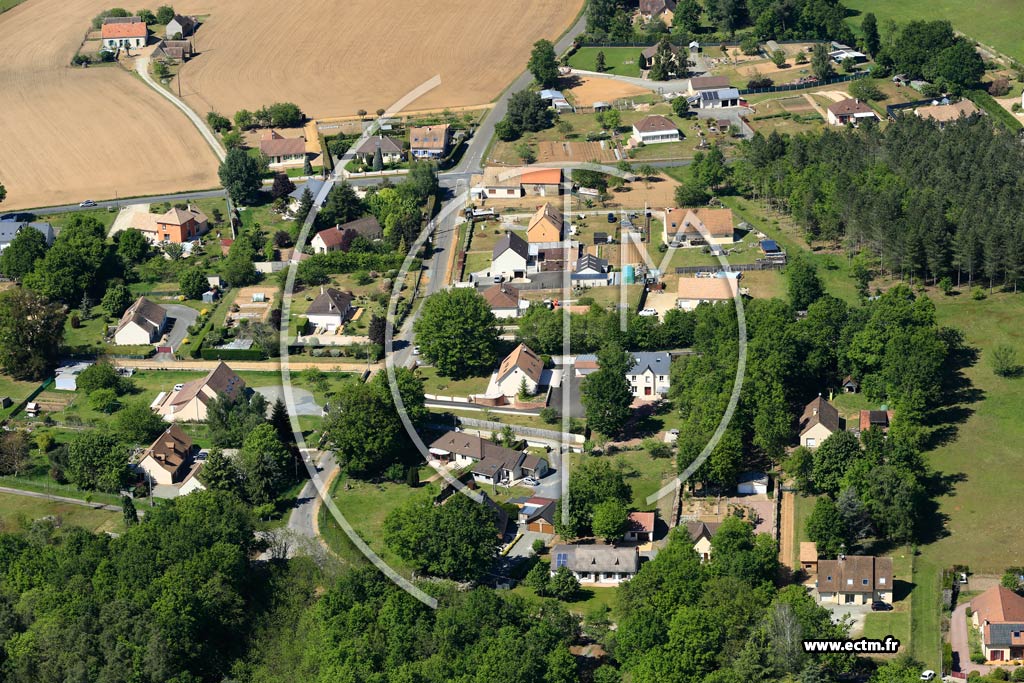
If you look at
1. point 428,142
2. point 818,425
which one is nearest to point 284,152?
point 428,142

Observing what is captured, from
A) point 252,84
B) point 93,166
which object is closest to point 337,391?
point 93,166

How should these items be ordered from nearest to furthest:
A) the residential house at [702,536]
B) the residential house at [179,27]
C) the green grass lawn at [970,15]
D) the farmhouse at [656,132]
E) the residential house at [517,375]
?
the residential house at [702,536] → the residential house at [517,375] → the farmhouse at [656,132] → the green grass lawn at [970,15] → the residential house at [179,27]

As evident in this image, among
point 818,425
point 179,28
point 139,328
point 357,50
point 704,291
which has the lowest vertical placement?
point 357,50

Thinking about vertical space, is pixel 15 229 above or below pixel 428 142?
above

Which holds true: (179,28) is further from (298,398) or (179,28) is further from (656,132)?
(298,398)

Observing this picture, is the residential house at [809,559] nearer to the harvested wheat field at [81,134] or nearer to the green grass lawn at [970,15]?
the harvested wheat field at [81,134]

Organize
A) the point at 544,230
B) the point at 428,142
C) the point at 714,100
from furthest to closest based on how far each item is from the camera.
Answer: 1. the point at 714,100
2. the point at 428,142
3. the point at 544,230

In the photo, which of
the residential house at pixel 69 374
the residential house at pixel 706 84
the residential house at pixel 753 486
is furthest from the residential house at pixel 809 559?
the residential house at pixel 706 84
